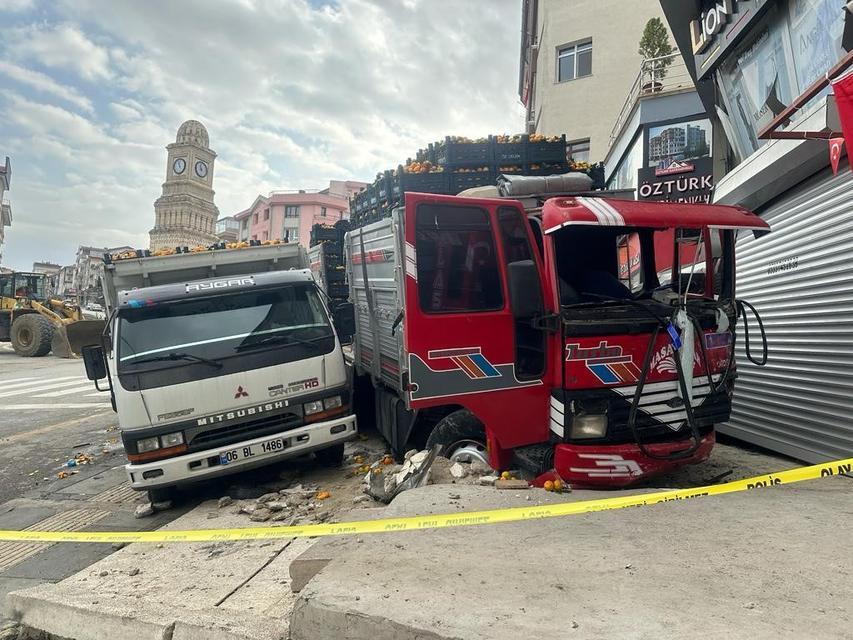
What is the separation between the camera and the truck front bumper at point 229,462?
15.5 feet

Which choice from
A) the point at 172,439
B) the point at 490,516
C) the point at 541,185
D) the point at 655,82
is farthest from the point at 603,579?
the point at 655,82

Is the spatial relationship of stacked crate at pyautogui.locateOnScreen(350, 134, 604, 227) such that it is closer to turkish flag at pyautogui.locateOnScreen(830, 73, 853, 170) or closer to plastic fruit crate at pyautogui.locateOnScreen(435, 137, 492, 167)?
plastic fruit crate at pyautogui.locateOnScreen(435, 137, 492, 167)

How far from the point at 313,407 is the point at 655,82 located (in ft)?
39.8

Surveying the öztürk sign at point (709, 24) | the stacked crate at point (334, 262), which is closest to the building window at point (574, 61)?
the öztürk sign at point (709, 24)

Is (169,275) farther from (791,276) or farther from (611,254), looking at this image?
(791,276)

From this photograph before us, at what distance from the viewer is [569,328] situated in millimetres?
3695

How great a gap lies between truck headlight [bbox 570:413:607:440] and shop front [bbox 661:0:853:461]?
2671mm

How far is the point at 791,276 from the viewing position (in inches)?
228

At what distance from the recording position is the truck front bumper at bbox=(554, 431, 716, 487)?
376 cm

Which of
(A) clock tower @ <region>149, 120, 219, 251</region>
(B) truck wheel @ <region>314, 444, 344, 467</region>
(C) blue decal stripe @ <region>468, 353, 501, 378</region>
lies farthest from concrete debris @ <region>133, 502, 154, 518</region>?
(A) clock tower @ <region>149, 120, 219, 251</region>

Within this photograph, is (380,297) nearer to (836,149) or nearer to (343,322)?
(343,322)

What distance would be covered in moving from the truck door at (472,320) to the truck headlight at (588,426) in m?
0.32

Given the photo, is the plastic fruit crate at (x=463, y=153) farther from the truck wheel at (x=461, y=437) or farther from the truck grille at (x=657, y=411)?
the truck grille at (x=657, y=411)

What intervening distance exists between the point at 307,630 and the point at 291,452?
2.84 meters
